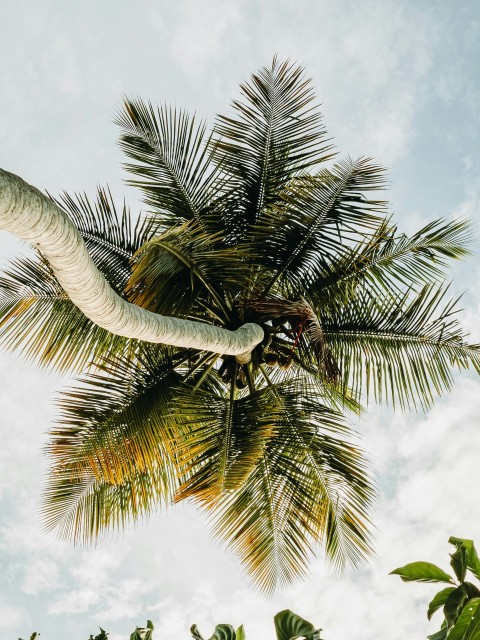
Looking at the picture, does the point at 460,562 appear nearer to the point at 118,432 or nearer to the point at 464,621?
the point at 464,621

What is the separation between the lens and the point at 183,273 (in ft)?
18.0

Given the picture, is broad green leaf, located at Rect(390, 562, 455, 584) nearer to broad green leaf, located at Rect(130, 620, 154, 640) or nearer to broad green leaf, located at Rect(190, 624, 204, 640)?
broad green leaf, located at Rect(190, 624, 204, 640)

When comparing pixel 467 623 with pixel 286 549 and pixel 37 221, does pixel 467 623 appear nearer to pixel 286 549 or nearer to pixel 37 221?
pixel 37 221

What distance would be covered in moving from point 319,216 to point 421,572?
4245mm

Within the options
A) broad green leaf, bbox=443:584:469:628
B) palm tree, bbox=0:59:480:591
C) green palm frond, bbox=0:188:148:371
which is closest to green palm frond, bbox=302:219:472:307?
palm tree, bbox=0:59:480:591

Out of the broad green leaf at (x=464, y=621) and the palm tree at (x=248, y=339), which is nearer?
the broad green leaf at (x=464, y=621)

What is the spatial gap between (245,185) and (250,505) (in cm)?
355

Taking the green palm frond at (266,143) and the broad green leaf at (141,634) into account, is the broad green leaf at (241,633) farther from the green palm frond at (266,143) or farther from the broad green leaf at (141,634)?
the green palm frond at (266,143)

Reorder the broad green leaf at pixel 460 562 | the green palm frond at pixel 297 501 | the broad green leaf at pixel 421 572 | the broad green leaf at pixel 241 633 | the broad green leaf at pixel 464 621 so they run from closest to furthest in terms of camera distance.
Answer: the broad green leaf at pixel 464 621, the broad green leaf at pixel 460 562, the broad green leaf at pixel 421 572, the broad green leaf at pixel 241 633, the green palm frond at pixel 297 501

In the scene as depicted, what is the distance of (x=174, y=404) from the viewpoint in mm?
5836

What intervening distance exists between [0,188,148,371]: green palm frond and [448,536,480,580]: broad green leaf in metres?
4.24

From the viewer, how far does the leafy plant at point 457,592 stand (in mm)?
2096

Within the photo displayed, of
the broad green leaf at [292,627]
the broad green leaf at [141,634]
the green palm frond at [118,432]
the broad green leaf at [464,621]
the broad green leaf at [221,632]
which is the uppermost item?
the green palm frond at [118,432]

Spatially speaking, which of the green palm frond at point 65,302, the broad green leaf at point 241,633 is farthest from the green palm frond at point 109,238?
the broad green leaf at point 241,633
